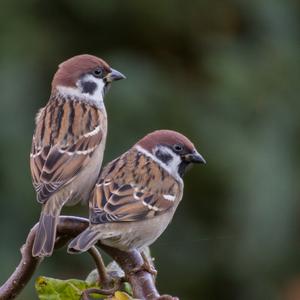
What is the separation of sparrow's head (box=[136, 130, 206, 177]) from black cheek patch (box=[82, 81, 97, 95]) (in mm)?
396

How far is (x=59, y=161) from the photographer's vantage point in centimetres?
376

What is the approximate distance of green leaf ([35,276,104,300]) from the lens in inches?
106

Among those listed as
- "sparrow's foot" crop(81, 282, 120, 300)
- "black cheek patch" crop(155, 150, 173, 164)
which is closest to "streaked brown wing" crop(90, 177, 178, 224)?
"black cheek patch" crop(155, 150, 173, 164)

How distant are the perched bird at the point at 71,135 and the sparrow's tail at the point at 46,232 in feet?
0.18

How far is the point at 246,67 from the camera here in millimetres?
6188

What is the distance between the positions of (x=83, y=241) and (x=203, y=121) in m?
3.28

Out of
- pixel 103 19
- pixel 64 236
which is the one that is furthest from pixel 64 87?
pixel 103 19

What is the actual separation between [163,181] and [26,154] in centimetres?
210

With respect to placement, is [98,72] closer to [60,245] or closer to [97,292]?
[60,245]

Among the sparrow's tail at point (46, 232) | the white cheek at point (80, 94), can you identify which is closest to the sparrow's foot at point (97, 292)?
the sparrow's tail at point (46, 232)

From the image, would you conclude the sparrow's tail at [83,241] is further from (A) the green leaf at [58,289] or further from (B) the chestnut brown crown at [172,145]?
(B) the chestnut brown crown at [172,145]

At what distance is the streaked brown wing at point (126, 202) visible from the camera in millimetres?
3441

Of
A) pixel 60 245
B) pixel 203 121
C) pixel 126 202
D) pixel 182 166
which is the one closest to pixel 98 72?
pixel 182 166

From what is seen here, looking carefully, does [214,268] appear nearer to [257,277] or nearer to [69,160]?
[257,277]
